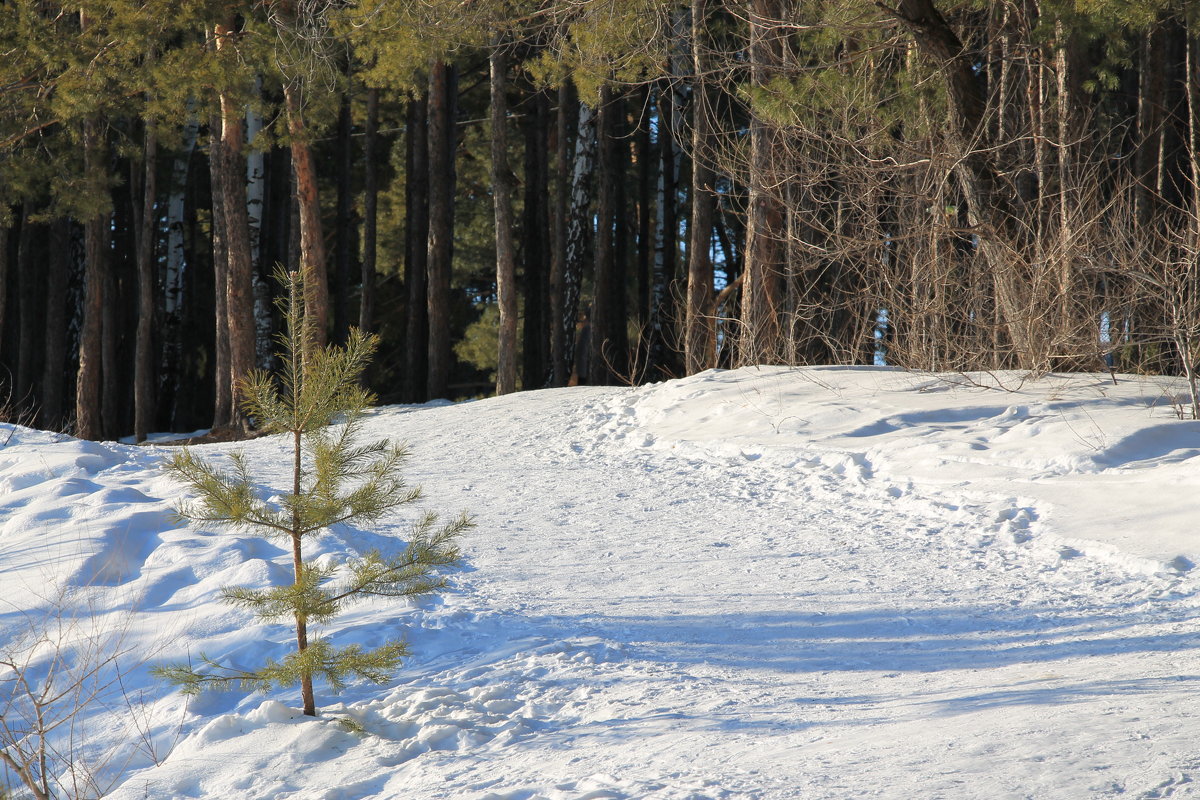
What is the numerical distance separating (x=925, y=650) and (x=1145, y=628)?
0.87 m

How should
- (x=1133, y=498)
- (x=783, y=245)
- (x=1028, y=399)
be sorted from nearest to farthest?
(x=1133, y=498), (x=1028, y=399), (x=783, y=245)

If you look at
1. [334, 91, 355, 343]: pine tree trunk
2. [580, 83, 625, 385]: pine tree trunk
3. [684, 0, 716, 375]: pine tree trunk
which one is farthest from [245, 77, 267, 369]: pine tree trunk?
[684, 0, 716, 375]: pine tree trunk

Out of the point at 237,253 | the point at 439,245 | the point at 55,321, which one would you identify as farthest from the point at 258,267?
the point at 55,321

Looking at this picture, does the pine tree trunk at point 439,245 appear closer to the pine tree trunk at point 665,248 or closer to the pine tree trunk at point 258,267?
the pine tree trunk at point 258,267

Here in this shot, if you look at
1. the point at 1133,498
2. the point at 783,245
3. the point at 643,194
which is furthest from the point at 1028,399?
the point at 643,194

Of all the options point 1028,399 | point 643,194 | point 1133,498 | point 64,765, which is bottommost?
point 64,765

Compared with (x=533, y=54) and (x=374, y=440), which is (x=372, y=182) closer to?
(x=533, y=54)

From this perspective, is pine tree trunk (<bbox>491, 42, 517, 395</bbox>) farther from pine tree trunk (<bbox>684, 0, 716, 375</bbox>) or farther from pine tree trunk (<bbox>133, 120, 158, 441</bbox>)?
pine tree trunk (<bbox>133, 120, 158, 441</bbox>)

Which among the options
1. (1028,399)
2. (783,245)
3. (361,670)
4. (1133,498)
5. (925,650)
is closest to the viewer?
(361,670)

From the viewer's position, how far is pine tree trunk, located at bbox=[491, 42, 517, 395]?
12859 mm

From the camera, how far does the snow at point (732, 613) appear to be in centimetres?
287

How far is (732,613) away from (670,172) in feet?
43.6

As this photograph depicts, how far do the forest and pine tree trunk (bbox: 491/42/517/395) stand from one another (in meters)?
0.05

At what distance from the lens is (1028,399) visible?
23.1ft
